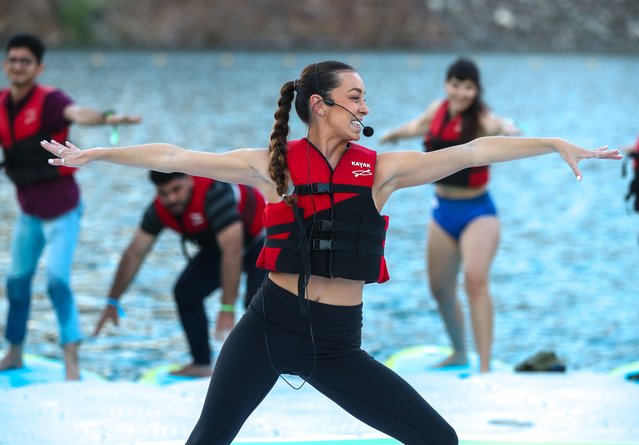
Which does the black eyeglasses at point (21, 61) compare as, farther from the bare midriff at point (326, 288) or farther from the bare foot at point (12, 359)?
the bare midriff at point (326, 288)

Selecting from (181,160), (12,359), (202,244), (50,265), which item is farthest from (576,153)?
(12,359)

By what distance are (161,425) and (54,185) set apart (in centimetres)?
202

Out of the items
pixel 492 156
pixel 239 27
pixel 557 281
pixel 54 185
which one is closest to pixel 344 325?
pixel 492 156

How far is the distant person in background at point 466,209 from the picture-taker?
7.32 meters

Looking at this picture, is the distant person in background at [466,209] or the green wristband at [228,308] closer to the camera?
the green wristband at [228,308]

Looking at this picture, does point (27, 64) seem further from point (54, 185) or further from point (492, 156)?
point (492, 156)

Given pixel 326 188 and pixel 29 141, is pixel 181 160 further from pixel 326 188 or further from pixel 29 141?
pixel 29 141

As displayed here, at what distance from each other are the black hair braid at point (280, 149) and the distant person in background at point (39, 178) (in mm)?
3140

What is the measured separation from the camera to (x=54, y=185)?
7.19 meters

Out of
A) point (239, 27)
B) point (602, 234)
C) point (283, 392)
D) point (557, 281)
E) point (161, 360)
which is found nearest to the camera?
point (283, 392)

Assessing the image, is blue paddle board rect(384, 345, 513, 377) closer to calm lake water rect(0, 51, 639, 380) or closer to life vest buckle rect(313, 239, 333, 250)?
calm lake water rect(0, 51, 639, 380)

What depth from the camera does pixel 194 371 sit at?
7.75 meters

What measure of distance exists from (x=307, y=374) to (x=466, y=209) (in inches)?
138

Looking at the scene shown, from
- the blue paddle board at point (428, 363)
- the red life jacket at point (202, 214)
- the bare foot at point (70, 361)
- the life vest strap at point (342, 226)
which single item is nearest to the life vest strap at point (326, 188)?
the life vest strap at point (342, 226)
